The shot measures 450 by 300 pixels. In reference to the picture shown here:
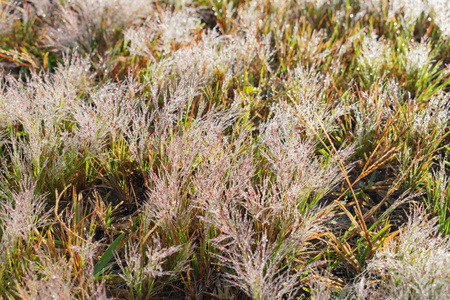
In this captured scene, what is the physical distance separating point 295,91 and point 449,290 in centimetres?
129

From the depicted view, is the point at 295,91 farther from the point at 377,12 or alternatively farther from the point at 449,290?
the point at 377,12

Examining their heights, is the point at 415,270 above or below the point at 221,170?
below

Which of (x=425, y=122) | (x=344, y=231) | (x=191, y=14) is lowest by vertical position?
(x=344, y=231)

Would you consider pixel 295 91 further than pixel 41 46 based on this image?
No

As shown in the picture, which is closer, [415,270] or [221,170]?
[415,270]

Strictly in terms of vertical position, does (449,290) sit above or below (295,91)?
below

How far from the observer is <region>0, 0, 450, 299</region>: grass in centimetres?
139

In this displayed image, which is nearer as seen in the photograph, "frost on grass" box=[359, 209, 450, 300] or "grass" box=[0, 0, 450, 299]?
"frost on grass" box=[359, 209, 450, 300]

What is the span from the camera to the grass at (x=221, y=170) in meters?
1.39

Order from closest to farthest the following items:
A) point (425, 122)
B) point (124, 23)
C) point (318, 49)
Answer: point (425, 122) → point (318, 49) → point (124, 23)

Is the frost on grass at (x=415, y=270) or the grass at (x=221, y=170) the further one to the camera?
the grass at (x=221, y=170)

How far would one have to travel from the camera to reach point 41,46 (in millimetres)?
2713

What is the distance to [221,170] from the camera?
1.57 metres

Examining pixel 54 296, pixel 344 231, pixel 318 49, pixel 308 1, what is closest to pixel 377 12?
pixel 308 1
